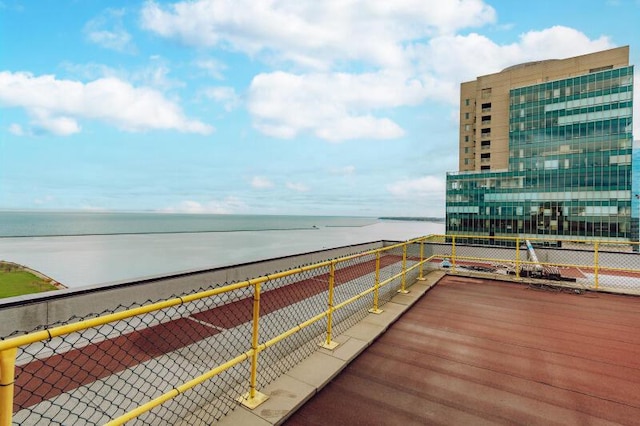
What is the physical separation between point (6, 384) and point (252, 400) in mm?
2375

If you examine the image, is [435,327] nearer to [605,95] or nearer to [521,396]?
[521,396]

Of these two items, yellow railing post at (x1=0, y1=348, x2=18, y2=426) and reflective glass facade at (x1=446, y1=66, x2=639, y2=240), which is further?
reflective glass facade at (x1=446, y1=66, x2=639, y2=240)

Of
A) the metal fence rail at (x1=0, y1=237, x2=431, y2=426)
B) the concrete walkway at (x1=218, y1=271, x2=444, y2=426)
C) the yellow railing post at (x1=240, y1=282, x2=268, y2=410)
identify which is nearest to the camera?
the metal fence rail at (x1=0, y1=237, x2=431, y2=426)

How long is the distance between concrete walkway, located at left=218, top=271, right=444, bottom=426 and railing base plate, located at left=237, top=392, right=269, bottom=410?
0.13 ft

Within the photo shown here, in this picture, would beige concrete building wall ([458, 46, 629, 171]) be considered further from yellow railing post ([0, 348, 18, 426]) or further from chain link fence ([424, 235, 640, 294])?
yellow railing post ([0, 348, 18, 426])

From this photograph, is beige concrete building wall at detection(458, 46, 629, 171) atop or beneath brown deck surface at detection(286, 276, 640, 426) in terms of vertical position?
atop

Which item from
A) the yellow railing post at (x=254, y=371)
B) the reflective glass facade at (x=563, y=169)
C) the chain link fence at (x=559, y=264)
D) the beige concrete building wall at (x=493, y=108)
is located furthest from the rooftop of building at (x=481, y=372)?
the beige concrete building wall at (x=493, y=108)

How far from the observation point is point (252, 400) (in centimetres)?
363

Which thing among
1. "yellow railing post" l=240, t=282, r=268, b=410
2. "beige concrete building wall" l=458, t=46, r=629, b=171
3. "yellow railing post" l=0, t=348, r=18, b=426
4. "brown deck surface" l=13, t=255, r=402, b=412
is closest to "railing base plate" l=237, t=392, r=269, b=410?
"yellow railing post" l=240, t=282, r=268, b=410

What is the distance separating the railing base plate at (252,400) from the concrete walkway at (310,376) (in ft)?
0.13

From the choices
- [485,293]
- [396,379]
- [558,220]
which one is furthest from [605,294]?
[558,220]

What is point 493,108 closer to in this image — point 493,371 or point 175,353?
point 493,371

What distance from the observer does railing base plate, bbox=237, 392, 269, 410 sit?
3.57m

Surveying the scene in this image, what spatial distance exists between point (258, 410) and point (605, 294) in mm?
9869
